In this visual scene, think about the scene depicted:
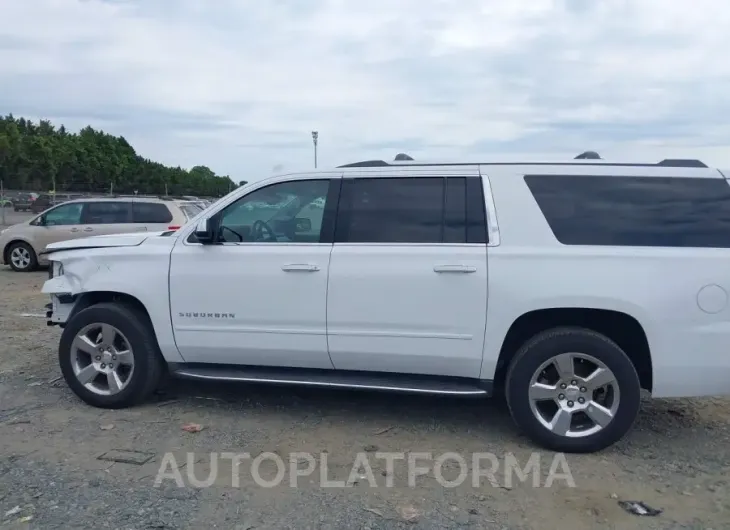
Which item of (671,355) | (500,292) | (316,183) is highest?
(316,183)

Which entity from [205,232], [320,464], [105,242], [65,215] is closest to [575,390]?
[320,464]

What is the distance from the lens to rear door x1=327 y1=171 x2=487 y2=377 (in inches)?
185

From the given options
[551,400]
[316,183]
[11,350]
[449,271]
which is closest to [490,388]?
[551,400]

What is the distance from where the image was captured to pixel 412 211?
4.96 metres

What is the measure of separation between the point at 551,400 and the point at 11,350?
5.56m

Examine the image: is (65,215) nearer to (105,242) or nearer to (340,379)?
(105,242)

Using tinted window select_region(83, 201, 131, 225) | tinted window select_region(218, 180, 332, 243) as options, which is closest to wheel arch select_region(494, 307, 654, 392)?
tinted window select_region(218, 180, 332, 243)

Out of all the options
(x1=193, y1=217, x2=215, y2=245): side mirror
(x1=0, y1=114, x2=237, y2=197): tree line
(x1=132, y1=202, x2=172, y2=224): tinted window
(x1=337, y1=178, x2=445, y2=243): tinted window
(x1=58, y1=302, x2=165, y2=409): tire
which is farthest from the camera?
(x1=0, y1=114, x2=237, y2=197): tree line

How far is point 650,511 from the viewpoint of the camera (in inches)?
152

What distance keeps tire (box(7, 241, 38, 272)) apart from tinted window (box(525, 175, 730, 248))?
12418 mm

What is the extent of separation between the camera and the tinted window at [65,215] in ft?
46.4

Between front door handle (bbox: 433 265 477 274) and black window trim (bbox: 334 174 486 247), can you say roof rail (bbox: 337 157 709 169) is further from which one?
front door handle (bbox: 433 265 477 274)

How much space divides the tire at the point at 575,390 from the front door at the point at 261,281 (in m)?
1.34

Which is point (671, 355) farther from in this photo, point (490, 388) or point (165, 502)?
point (165, 502)
